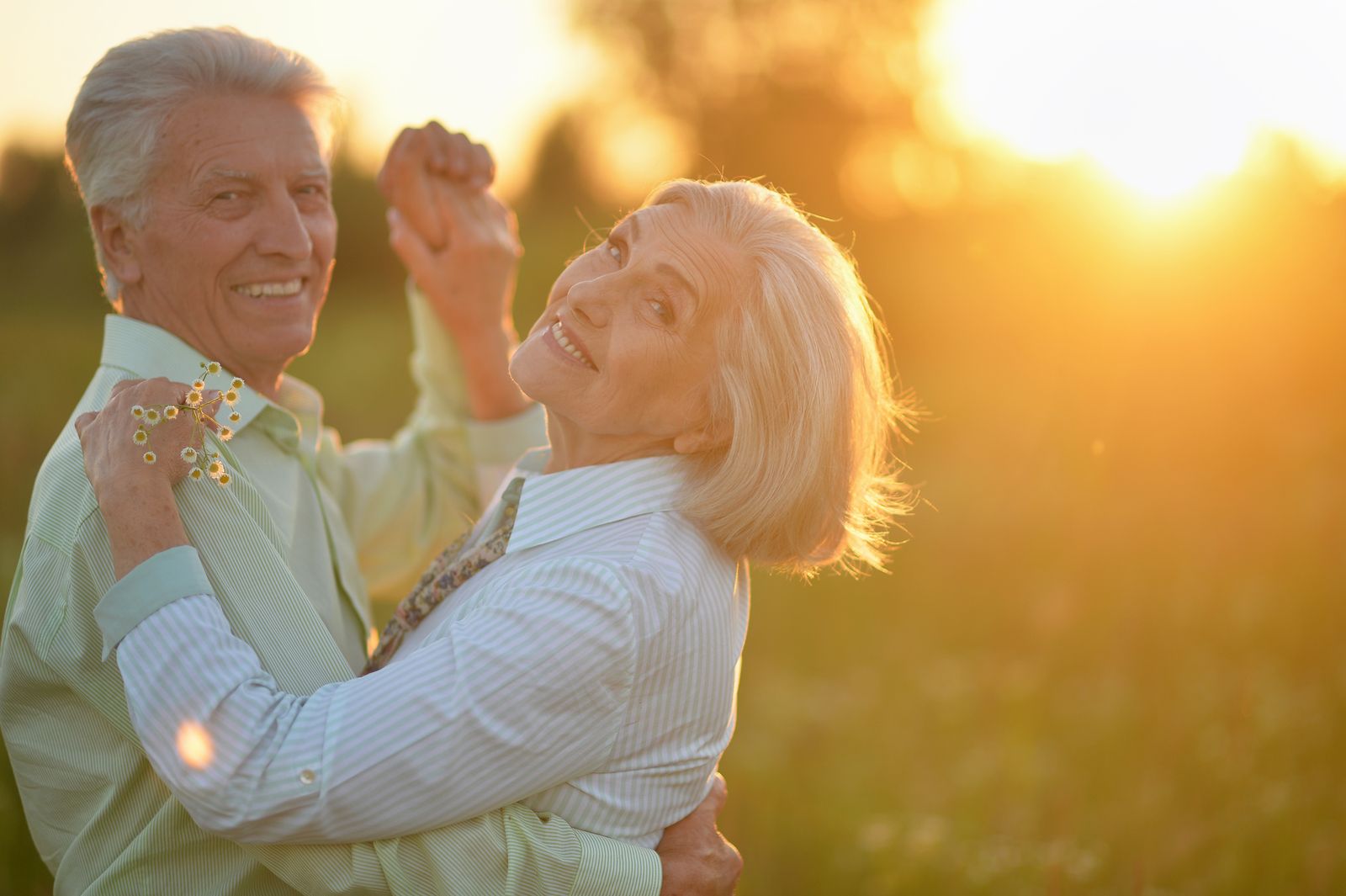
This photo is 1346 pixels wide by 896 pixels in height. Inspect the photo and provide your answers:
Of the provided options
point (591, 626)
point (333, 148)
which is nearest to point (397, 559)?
point (333, 148)

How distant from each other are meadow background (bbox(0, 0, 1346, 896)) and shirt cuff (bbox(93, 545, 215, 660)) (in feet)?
4.96

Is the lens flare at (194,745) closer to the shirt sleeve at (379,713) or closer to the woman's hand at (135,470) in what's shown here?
the shirt sleeve at (379,713)

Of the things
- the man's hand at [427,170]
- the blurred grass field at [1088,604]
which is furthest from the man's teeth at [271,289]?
the blurred grass field at [1088,604]

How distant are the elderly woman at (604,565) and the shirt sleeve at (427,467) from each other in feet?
2.76

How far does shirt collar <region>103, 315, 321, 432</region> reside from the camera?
2.64 meters

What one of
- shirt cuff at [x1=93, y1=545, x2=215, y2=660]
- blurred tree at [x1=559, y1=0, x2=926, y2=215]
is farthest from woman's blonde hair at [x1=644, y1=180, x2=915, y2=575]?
blurred tree at [x1=559, y1=0, x2=926, y2=215]

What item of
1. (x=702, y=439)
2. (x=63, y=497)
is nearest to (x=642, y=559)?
(x=702, y=439)

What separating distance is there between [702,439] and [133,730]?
130 centimetres

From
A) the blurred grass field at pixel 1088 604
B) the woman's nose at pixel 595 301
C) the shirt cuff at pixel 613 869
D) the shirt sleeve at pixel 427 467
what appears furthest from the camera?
the blurred grass field at pixel 1088 604

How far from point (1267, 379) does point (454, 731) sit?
8.66m

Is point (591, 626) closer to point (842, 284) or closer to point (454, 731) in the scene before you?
point (454, 731)

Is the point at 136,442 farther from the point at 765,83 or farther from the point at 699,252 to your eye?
the point at 765,83

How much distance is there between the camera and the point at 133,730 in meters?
2.27

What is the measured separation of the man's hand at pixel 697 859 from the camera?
2.39 meters
